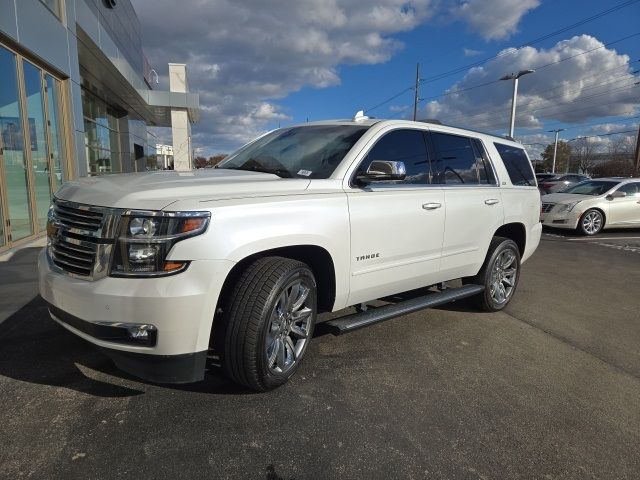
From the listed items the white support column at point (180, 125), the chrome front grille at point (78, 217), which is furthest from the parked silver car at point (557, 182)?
the white support column at point (180, 125)

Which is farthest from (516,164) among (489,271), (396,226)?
(396,226)

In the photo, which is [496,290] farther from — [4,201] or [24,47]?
[24,47]

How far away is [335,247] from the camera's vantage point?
3.10 m

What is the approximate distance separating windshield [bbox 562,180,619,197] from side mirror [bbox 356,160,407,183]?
10.9 m

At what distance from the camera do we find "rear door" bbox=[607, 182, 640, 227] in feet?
38.4

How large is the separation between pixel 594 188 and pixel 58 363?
43.5 feet

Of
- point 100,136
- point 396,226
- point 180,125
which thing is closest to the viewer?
point 396,226

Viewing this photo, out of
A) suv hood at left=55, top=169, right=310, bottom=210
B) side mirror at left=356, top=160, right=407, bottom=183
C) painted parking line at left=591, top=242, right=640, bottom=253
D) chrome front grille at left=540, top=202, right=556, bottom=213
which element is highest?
side mirror at left=356, top=160, right=407, bottom=183

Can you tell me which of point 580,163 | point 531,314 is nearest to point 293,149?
point 531,314

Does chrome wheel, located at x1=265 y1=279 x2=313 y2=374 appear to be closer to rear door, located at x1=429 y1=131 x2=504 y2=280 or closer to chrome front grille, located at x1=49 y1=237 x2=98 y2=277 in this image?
chrome front grille, located at x1=49 y1=237 x2=98 y2=277

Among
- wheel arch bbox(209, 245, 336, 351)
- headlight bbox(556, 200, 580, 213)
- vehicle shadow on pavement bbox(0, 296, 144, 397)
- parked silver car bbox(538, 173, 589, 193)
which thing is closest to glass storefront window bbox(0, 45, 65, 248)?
vehicle shadow on pavement bbox(0, 296, 144, 397)

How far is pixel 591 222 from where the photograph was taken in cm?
1151

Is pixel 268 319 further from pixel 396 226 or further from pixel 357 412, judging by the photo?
pixel 396 226

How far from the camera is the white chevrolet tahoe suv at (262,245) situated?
238 centimetres
